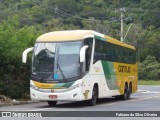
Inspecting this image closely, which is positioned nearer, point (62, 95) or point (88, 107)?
point (62, 95)

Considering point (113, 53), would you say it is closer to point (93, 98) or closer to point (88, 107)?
point (93, 98)

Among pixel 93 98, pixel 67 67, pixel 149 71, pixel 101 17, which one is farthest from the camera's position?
pixel 149 71

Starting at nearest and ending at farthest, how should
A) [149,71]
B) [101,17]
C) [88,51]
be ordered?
[88,51]
[101,17]
[149,71]

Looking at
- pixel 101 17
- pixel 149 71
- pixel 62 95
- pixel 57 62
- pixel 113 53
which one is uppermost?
pixel 101 17

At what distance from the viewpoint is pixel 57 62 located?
20562 mm

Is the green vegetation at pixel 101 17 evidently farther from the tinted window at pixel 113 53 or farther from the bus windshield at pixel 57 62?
the bus windshield at pixel 57 62

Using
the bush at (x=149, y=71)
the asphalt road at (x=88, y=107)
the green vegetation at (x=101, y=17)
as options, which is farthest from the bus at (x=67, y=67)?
the bush at (x=149, y=71)

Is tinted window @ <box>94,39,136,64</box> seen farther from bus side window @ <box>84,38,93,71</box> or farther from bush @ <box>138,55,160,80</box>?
bush @ <box>138,55,160,80</box>

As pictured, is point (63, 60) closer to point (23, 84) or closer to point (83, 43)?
point (83, 43)

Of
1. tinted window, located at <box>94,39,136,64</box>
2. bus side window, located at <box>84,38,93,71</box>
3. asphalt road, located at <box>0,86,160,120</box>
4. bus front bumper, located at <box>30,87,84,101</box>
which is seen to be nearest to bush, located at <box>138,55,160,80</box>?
tinted window, located at <box>94,39,136,64</box>

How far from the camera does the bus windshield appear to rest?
2042cm

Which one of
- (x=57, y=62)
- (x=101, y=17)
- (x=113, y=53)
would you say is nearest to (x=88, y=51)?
(x=57, y=62)

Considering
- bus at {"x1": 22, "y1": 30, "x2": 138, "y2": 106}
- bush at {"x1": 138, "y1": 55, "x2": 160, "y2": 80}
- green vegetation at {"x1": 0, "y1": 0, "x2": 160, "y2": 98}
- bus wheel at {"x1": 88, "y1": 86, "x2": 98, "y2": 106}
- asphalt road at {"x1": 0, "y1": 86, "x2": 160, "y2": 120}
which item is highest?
green vegetation at {"x1": 0, "y1": 0, "x2": 160, "y2": 98}

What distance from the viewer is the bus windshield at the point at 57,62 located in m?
20.4
